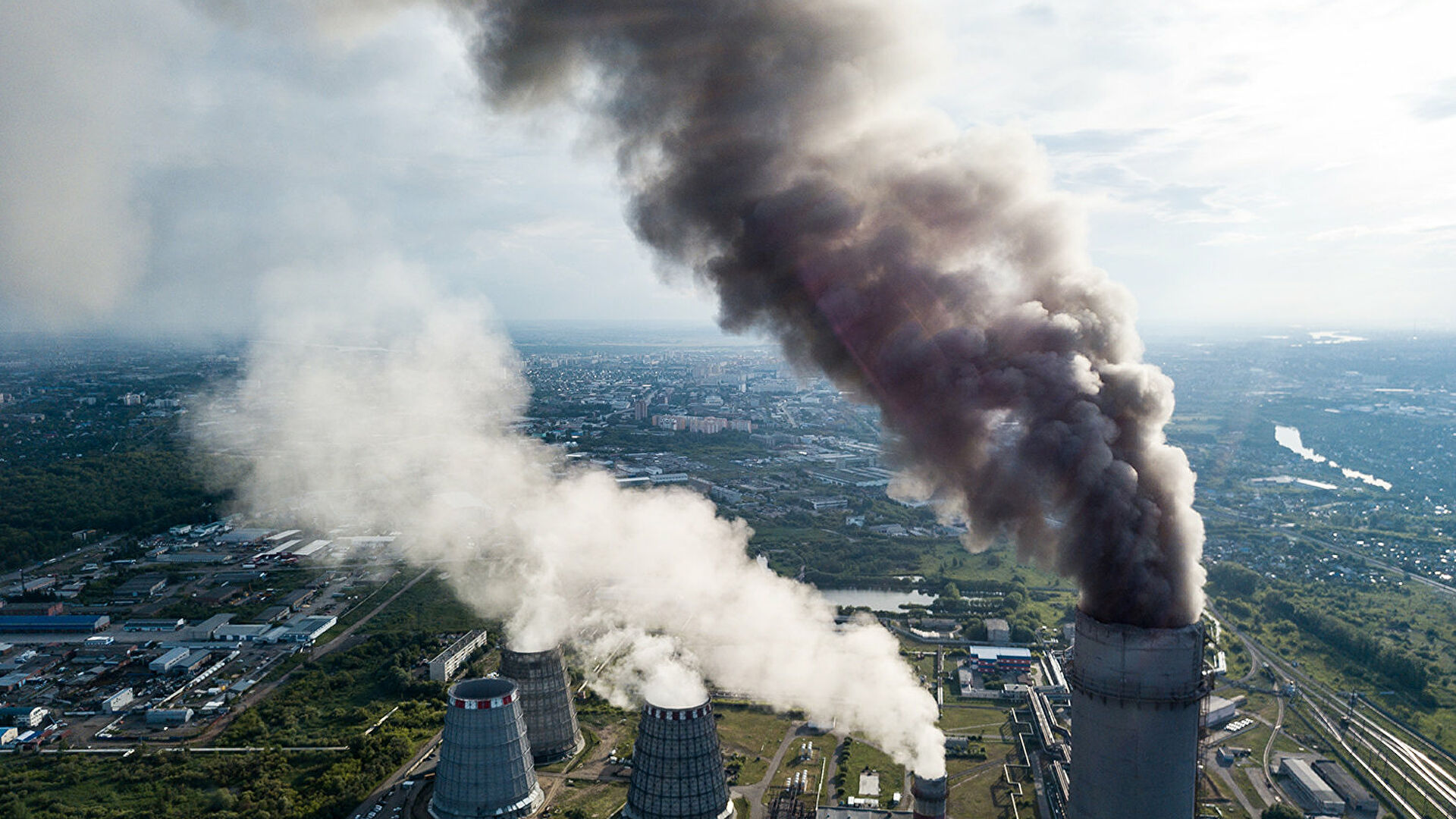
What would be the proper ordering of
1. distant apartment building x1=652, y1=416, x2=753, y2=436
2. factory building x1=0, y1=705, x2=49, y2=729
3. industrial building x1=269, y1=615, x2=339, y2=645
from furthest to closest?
distant apartment building x1=652, y1=416, x2=753, y2=436, industrial building x1=269, y1=615, x2=339, y2=645, factory building x1=0, y1=705, x2=49, y2=729

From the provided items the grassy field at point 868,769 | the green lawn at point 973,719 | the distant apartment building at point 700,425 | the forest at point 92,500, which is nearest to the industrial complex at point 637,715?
the grassy field at point 868,769

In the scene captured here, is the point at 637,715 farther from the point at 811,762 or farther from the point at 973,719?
the point at 973,719

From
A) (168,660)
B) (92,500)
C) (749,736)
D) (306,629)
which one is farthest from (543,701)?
(92,500)

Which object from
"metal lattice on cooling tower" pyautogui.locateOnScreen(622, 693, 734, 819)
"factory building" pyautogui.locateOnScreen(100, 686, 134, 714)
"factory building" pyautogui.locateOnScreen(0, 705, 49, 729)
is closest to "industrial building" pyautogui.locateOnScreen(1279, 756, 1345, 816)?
"metal lattice on cooling tower" pyautogui.locateOnScreen(622, 693, 734, 819)

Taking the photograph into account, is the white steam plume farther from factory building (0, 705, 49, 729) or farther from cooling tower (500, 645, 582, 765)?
factory building (0, 705, 49, 729)

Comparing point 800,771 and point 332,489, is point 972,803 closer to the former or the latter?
point 800,771

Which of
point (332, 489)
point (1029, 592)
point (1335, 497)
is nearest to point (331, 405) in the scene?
point (332, 489)
